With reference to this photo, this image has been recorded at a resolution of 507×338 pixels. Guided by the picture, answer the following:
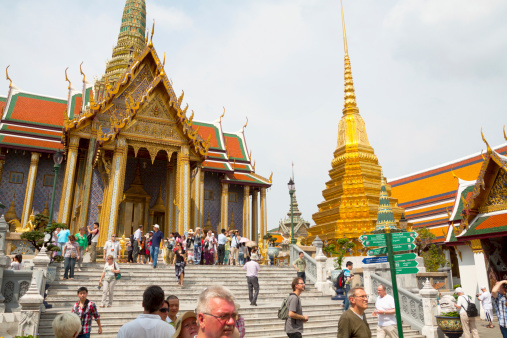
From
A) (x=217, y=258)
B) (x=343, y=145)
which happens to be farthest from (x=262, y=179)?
(x=217, y=258)

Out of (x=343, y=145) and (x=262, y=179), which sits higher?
(x=343, y=145)

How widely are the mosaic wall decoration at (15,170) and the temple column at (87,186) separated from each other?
3.85 meters

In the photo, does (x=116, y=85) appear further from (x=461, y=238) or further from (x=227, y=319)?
(x=227, y=319)

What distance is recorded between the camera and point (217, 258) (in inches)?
599

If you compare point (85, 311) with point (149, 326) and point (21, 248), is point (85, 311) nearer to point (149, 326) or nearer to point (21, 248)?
point (149, 326)

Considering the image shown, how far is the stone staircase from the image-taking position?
8.09 metres

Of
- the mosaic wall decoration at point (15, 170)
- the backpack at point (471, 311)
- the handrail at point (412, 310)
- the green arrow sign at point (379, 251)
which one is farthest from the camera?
the mosaic wall decoration at point (15, 170)

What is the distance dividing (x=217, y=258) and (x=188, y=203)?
304cm

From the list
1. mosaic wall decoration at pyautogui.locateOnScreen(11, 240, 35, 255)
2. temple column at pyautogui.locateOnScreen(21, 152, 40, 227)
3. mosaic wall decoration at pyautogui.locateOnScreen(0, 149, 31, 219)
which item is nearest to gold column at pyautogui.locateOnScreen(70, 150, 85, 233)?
temple column at pyautogui.locateOnScreen(21, 152, 40, 227)

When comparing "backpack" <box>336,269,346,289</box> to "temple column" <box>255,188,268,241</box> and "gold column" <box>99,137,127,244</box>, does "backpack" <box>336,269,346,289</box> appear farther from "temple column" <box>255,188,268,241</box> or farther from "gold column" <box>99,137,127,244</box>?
"temple column" <box>255,188,268,241</box>

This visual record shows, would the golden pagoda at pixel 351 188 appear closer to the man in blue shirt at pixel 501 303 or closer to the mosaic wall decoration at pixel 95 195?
the mosaic wall decoration at pixel 95 195

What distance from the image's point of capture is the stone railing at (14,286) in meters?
7.89

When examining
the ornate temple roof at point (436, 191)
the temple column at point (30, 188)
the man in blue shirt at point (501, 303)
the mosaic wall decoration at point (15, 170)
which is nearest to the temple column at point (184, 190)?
the temple column at point (30, 188)

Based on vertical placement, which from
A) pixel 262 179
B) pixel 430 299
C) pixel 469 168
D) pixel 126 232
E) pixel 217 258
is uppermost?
pixel 469 168
